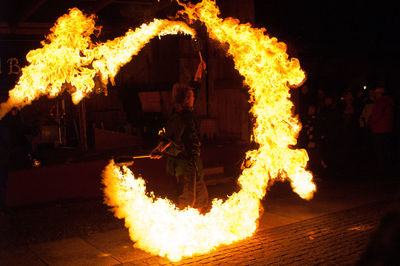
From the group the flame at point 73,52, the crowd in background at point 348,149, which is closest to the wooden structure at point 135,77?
the crowd in background at point 348,149

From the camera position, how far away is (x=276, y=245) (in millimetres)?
5922

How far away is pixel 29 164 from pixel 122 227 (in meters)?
2.83

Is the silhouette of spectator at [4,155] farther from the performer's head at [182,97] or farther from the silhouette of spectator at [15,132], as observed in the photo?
the performer's head at [182,97]

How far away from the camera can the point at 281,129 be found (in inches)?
266

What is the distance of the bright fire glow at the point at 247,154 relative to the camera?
19.5 ft

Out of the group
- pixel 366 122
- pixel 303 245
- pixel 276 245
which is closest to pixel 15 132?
pixel 276 245

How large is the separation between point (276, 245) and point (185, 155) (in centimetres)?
175

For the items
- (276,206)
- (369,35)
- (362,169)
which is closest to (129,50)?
(276,206)

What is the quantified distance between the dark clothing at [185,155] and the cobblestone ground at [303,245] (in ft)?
3.09

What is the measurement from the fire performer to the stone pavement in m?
0.96

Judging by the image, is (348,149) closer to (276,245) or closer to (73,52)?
(276,245)

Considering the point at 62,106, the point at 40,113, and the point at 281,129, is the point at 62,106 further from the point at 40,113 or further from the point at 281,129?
the point at 281,129

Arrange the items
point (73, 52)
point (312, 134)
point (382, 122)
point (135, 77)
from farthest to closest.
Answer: point (135, 77) < point (382, 122) < point (312, 134) < point (73, 52)

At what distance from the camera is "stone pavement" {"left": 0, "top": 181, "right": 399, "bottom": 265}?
5461mm
